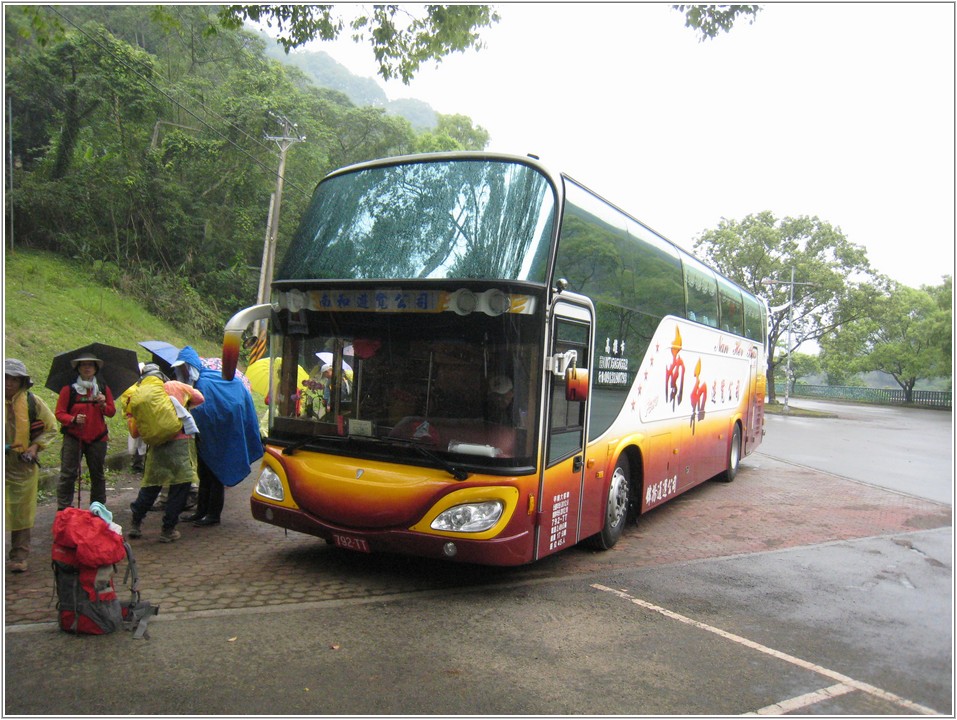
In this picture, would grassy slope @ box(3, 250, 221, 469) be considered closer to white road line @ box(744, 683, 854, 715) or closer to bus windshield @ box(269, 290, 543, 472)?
bus windshield @ box(269, 290, 543, 472)

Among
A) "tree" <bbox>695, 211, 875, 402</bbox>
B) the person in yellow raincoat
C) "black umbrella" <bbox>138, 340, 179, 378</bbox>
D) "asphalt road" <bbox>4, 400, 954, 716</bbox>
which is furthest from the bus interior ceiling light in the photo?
"tree" <bbox>695, 211, 875, 402</bbox>

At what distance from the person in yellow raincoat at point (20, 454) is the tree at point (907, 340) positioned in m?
44.4

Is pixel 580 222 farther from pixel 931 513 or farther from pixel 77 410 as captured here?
pixel 931 513

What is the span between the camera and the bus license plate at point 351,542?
533 centimetres

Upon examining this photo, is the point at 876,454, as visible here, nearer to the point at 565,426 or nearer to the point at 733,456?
the point at 733,456

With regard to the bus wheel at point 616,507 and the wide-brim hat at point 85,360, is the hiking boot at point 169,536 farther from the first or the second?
the bus wheel at point 616,507

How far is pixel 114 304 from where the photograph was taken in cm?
2169

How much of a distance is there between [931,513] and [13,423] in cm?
1142

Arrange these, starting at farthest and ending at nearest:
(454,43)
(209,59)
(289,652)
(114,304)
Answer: (209,59) < (114,304) < (454,43) < (289,652)

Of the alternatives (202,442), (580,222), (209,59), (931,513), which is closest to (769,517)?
(931,513)

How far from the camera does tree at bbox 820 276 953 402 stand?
42562 millimetres

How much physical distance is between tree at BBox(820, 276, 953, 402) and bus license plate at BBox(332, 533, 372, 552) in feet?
141

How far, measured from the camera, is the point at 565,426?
19.1 ft

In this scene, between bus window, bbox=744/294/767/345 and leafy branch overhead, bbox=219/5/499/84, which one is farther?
bus window, bbox=744/294/767/345
